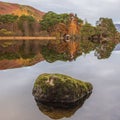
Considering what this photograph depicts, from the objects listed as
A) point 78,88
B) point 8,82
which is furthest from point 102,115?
point 8,82

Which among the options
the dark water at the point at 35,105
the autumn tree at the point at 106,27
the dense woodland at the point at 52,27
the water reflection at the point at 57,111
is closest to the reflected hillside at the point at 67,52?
the dark water at the point at 35,105

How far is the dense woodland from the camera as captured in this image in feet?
428

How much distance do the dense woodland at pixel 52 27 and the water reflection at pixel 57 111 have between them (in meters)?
108

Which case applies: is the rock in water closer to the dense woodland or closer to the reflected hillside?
the reflected hillside

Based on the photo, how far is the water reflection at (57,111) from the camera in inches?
571

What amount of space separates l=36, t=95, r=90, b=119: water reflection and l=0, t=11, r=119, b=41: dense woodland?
354 ft

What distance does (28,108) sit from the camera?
15562mm

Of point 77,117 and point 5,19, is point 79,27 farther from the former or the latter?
point 77,117

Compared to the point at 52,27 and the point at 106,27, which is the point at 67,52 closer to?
the point at 52,27

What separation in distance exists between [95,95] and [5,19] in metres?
123

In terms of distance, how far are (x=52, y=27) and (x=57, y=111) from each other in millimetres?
134663

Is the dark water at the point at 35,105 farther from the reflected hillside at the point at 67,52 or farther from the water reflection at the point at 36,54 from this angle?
the reflected hillside at the point at 67,52

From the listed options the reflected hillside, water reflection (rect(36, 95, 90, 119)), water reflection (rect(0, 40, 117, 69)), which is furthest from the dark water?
the reflected hillside

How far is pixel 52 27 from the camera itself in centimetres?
14888
